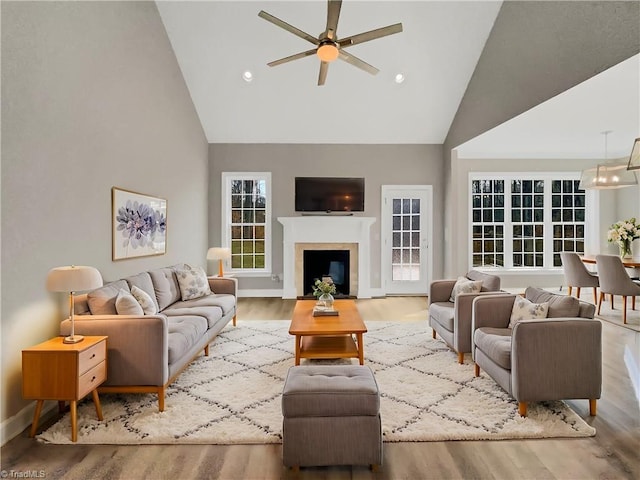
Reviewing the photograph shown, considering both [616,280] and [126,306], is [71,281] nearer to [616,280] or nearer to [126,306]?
[126,306]

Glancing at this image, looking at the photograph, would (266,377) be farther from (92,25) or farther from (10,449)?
(92,25)

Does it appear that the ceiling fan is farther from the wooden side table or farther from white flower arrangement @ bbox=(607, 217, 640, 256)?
white flower arrangement @ bbox=(607, 217, 640, 256)

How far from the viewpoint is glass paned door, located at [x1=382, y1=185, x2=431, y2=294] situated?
752cm

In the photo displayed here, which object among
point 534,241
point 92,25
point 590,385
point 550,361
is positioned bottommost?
point 590,385

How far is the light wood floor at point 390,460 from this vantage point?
217 cm

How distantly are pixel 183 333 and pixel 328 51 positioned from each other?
2921 millimetres

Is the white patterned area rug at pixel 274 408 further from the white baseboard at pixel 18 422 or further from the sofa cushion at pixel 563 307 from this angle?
the sofa cushion at pixel 563 307

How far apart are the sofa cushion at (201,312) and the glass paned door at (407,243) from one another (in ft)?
13.2

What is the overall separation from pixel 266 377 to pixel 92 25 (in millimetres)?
3636

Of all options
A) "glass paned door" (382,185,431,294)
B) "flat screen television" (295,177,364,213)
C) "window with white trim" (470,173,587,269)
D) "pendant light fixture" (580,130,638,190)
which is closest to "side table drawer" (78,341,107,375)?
"flat screen television" (295,177,364,213)

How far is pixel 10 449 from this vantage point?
2.42 meters

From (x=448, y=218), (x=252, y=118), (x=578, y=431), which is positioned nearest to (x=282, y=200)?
(x=252, y=118)

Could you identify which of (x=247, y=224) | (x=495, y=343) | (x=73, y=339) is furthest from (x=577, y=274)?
(x=73, y=339)

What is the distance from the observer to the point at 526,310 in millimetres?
3346
